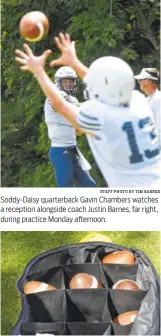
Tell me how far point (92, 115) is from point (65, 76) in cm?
50

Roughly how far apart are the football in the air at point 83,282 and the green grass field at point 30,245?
29cm

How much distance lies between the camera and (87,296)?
9.33ft

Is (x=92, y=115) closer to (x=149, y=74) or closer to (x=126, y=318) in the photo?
(x=149, y=74)

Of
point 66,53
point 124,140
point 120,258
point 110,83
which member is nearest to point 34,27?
point 66,53

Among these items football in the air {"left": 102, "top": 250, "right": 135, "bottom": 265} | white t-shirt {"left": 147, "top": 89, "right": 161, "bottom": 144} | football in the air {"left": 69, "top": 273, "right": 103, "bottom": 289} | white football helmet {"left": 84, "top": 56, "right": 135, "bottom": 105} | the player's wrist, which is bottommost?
football in the air {"left": 69, "top": 273, "right": 103, "bottom": 289}

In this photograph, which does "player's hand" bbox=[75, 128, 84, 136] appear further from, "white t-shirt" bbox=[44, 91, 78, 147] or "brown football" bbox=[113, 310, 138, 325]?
"brown football" bbox=[113, 310, 138, 325]

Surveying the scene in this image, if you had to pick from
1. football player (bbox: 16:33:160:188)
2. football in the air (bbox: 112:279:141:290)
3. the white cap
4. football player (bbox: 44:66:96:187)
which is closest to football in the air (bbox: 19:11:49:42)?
football player (bbox: 16:33:160:188)

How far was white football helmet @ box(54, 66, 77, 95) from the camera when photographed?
2936mm

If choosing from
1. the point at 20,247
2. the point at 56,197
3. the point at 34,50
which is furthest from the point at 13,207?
the point at 34,50

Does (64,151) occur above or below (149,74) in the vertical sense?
below

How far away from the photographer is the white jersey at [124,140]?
2531 millimetres

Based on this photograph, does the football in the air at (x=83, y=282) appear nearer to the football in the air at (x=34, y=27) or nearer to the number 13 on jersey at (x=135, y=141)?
the number 13 on jersey at (x=135, y=141)

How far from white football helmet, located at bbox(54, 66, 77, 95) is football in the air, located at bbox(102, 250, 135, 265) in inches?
27.4

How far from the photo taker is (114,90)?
2504 millimetres
